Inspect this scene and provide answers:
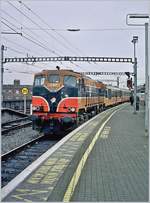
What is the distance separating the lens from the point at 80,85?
20.1 meters

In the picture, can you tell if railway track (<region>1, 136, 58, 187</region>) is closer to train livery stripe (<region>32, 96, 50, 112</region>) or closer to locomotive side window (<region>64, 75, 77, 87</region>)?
train livery stripe (<region>32, 96, 50, 112</region>)

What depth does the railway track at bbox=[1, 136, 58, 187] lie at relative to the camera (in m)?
10.5

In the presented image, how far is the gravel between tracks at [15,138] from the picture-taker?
51.4 ft

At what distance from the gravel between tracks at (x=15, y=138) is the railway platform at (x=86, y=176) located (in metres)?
3.72

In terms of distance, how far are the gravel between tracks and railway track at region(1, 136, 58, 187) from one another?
0.75 meters

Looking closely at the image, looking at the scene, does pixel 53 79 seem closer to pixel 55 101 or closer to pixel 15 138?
pixel 55 101

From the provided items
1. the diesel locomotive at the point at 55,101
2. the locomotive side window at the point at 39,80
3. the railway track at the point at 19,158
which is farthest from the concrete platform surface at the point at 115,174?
the locomotive side window at the point at 39,80

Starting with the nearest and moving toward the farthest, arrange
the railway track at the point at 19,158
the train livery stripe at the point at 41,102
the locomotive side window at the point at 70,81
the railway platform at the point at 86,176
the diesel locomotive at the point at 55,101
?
the railway platform at the point at 86,176 < the railway track at the point at 19,158 < the diesel locomotive at the point at 55,101 < the train livery stripe at the point at 41,102 < the locomotive side window at the point at 70,81

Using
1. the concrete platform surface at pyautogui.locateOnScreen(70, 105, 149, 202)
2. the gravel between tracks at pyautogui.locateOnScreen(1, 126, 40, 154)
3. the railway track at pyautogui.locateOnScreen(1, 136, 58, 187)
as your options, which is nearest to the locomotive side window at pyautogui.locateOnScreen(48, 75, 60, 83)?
the gravel between tracks at pyautogui.locateOnScreen(1, 126, 40, 154)

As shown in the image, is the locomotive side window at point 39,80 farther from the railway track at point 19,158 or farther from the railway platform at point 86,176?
the railway platform at point 86,176

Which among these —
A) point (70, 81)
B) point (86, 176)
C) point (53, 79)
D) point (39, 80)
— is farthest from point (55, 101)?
point (86, 176)

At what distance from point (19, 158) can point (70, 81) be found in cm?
684

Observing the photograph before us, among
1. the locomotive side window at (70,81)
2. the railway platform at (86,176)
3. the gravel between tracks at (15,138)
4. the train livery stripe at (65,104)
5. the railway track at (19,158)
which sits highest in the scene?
the locomotive side window at (70,81)

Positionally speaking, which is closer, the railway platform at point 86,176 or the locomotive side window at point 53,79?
the railway platform at point 86,176
